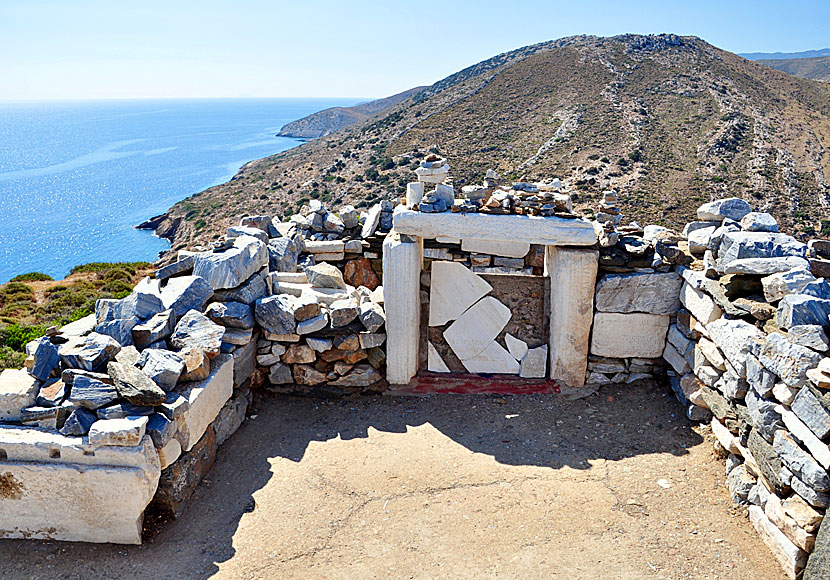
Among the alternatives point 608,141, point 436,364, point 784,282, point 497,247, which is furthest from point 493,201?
point 608,141

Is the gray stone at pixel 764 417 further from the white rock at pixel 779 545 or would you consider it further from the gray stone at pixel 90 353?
the gray stone at pixel 90 353

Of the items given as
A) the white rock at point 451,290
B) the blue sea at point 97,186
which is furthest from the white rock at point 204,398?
the blue sea at point 97,186

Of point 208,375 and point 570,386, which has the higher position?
point 208,375

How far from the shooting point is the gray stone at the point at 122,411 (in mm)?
3740

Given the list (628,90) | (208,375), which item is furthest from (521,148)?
(208,375)

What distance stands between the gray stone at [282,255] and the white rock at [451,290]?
1.81 metres

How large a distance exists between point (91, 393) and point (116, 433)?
399 mm

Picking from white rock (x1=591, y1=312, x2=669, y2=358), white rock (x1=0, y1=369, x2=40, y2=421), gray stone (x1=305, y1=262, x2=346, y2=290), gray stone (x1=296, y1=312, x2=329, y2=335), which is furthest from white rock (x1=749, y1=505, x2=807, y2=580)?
white rock (x1=0, y1=369, x2=40, y2=421)

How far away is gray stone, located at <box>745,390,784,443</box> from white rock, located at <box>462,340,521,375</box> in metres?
2.52

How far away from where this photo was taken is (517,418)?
5438 mm

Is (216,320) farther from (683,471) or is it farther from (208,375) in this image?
(683,471)

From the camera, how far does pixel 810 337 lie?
138 inches

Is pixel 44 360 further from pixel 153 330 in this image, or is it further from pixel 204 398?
pixel 204 398

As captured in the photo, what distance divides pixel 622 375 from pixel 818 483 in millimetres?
2687
